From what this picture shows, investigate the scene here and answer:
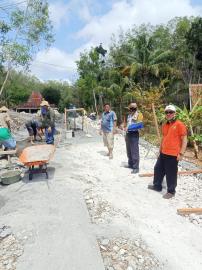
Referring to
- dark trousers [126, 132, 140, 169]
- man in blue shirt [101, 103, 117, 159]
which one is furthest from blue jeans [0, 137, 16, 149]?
dark trousers [126, 132, 140, 169]

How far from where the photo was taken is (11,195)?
7480 millimetres

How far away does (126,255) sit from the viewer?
4.76 meters

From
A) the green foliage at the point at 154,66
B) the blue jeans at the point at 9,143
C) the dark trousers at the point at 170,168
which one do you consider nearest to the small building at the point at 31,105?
the green foliage at the point at 154,66

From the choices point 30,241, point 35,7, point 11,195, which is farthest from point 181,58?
point 30,241

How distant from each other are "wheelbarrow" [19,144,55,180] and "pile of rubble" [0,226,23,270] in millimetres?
2435

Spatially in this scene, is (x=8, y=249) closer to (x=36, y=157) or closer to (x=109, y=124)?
(x=36, y=157)

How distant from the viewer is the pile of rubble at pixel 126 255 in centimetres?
455

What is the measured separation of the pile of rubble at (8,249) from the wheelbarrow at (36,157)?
7.99ft

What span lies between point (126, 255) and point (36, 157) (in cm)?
400

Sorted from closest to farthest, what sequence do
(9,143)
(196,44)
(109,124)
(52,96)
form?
(9,143) < (109,124) < (196,44) < (52,96)

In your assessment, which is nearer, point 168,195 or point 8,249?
point 8,249

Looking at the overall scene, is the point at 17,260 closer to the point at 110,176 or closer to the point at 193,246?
the point at 193,246

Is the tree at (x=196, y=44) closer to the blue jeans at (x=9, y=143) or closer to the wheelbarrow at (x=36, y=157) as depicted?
the blue jeans at (x=9, y=143)

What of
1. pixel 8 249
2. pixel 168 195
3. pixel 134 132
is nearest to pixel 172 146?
pixel 168 195
